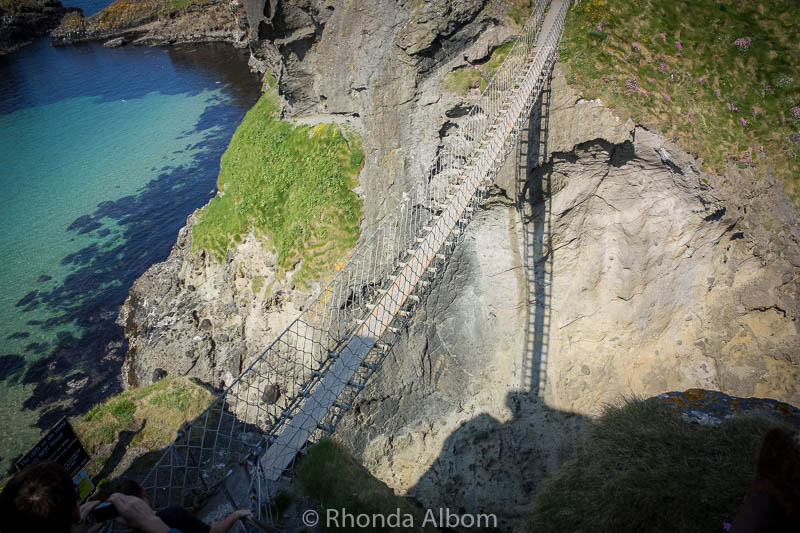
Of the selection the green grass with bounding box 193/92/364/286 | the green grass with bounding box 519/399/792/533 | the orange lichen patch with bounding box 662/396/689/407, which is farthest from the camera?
the green grass with bounding box 193/92/364/286

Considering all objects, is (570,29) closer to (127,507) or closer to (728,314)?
(728,314)

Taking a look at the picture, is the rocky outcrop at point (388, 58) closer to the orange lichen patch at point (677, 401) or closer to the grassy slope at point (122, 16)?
the orange lichen patch at point (677, 401)

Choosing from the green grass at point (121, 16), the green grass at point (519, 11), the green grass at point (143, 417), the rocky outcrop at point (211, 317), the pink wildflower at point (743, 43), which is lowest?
the rocky outcrop at point (211, 317)

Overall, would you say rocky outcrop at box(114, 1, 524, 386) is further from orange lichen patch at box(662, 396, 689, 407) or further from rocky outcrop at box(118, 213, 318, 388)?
orange lichen patch at box(662, 396, 689, 407)

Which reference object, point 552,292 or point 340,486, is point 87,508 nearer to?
point 340,486

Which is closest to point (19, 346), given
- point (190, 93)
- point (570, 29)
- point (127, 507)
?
point (127, 507)

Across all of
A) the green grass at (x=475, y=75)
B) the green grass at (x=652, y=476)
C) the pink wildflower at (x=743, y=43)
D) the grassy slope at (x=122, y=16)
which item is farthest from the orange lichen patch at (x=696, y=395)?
the grassy slope at (x=122, y=16)

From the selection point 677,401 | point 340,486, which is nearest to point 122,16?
point 340,486
